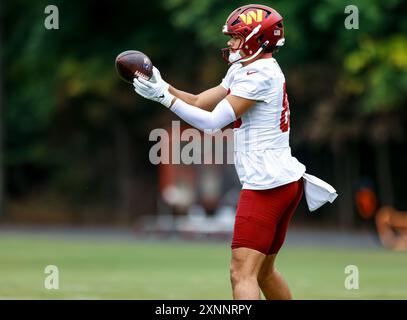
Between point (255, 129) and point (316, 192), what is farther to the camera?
point (316, 192)

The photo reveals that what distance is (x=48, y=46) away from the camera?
31.8m

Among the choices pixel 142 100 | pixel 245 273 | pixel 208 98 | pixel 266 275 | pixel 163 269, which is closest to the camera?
pixel 245 273

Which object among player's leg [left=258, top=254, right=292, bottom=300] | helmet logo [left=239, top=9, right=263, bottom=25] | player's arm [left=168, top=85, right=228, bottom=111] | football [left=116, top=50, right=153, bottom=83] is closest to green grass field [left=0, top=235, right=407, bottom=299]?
player's leg [left=258, top=254, right=292, bottom=300]

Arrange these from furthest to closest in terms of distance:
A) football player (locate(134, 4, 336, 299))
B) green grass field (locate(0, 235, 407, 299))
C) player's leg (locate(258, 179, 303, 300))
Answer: green grass field (locate(0, 235, 407, 299)) < player's leg (locate(258, 179, 303, 300)) < football player (locate(134, 4, 336, 299))

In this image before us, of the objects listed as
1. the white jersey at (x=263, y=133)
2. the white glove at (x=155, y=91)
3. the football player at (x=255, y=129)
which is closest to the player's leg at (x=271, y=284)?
the football player at (x=255, y=129)

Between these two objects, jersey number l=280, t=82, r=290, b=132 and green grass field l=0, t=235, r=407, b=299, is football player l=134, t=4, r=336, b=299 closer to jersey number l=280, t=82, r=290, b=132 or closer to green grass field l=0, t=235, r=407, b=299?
jersey number l=280, t=82, r=290, b=132

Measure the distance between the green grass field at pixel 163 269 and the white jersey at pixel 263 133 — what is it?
402cm

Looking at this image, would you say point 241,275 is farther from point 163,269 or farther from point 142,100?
point 142,100

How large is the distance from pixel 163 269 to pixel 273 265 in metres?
8.23

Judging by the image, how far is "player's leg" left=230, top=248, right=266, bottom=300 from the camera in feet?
26.0

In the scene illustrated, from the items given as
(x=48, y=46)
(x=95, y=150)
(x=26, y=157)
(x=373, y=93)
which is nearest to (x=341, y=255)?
(x=373, y=93)

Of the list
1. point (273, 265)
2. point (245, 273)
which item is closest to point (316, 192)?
point (273, 265)

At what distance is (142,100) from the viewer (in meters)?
34.0
